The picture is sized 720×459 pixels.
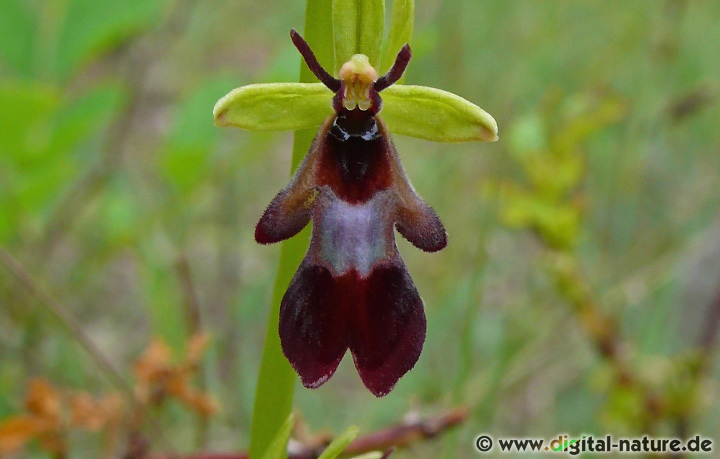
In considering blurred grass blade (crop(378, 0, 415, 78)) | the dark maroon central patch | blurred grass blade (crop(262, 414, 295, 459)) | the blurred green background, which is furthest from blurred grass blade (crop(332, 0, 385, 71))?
the blurred green background

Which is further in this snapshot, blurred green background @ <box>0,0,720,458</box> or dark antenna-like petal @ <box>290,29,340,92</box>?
blurred green background @ <box>0,0,720,458</box>

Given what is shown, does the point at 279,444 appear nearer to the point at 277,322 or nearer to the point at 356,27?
the point at 277,322

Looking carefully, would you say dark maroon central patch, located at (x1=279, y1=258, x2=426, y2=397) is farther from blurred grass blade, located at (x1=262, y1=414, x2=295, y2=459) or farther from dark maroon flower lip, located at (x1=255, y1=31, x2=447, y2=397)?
blurred grass blade, located at (x1=262, y1=414, x2=295, y2=459)

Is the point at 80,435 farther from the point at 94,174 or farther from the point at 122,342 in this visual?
the point at 94,174

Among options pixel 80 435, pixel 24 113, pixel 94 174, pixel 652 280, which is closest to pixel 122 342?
pixel 80 435

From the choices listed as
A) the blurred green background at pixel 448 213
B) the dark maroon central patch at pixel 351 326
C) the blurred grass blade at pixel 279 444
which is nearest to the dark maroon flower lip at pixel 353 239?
the dark maroon central patch at pixel 351 326

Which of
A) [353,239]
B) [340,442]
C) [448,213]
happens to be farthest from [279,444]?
[448,213]
